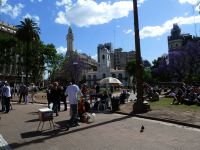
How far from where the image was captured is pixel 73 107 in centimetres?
1279

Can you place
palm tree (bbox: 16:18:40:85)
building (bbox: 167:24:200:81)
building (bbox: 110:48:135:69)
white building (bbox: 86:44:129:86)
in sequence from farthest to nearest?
building (bbox: 110:48:135:69)
white building (bbox: 86:44:129:86)
building (bbox: 167:24:200:81)
palm tree (bbox: 16:18:40:85)

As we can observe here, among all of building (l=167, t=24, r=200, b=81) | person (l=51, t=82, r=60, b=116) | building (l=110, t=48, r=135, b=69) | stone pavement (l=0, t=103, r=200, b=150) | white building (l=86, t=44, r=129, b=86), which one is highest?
building (l=110, t=48, r=135, b=69)

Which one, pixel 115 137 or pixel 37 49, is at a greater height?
pixel 37 49

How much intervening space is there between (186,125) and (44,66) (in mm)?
72793

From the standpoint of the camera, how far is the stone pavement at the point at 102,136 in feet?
28.7

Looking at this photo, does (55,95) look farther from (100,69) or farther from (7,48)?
(100,69)

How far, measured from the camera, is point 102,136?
1032 centimetres

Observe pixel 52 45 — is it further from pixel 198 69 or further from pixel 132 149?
pixel 132 149

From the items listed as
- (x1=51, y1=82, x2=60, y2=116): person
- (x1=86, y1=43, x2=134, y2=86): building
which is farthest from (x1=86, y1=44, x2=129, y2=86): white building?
(x1=51, y1=82, x2=60, y2=116): person

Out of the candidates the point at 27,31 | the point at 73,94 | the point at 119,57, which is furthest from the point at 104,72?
the point at 73,94

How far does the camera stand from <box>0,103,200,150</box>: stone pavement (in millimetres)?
8750

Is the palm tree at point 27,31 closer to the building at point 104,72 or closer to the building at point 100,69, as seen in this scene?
the building at point 100,69

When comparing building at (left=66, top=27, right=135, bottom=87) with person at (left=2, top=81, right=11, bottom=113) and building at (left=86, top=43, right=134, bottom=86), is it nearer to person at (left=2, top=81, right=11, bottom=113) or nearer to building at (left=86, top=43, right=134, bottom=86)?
building at (left=86, top=43, right=134, bottom=86)

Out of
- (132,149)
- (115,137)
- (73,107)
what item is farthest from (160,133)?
(73,107)
